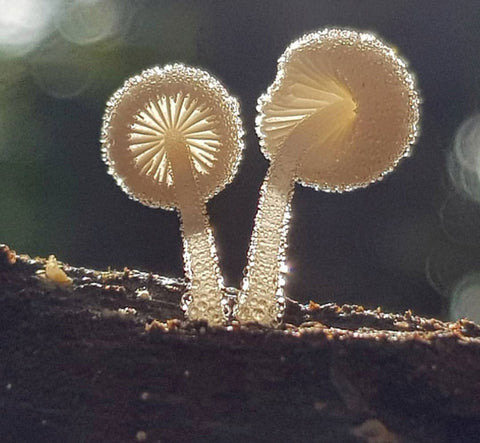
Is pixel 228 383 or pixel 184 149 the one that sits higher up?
pixel 184 149

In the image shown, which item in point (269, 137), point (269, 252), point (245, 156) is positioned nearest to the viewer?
point (269, 252)

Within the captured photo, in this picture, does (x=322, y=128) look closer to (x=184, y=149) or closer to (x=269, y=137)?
(x=269, y=137)

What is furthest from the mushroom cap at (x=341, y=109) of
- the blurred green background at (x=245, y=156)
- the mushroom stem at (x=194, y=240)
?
the blurred green background at (x=245, y=156)

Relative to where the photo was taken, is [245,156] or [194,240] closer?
[194,240]

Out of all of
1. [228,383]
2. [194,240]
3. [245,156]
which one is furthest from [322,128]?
[245,156]

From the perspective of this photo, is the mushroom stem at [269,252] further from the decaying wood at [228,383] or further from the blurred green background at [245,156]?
the blurred green background at [245,156]

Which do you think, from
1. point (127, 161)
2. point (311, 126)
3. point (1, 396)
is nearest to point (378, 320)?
point (311, 126)

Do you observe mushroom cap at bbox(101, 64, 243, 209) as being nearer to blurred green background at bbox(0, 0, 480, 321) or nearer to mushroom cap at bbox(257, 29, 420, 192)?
mushroom cap at bbox(257, 29, 420, 192)
